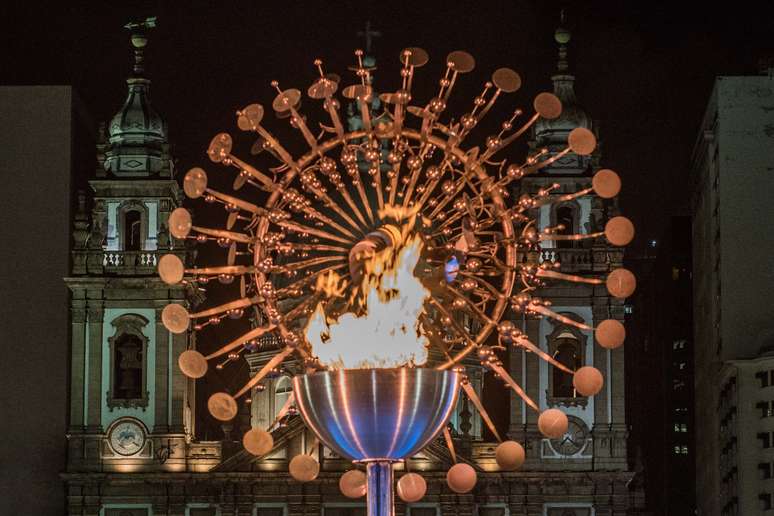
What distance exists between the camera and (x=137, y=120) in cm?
6869

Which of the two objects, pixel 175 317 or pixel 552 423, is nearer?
pixel 552 423

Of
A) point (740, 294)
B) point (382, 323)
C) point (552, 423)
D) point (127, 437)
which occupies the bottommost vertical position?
point (127, 437)

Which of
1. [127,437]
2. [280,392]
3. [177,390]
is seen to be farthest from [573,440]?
[127,437]

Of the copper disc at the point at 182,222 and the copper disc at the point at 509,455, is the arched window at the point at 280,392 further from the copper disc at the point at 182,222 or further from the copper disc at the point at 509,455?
the copper disc at the point at 509,455

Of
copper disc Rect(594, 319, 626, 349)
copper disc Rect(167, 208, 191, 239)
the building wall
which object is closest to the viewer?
copper disc Rect(594, 319, 626, 349)

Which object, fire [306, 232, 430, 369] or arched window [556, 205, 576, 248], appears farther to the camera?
arched window [556, 205, 576, 248]

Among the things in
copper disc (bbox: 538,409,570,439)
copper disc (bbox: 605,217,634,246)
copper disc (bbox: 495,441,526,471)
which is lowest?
copper disc (bbox: 495,441,526,471)

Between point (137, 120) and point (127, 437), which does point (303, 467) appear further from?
point (137, 120)

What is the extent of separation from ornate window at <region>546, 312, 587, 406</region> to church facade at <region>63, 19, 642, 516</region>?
Answer: 0.09 ft

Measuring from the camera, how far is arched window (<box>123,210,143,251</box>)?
68312 millimetres

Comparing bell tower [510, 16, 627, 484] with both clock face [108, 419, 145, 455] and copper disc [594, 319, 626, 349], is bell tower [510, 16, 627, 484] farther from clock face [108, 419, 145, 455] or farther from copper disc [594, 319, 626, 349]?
copper disc [594, 319, 626, 349]

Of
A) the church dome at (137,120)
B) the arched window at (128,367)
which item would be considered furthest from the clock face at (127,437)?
the church dome at (137,120)

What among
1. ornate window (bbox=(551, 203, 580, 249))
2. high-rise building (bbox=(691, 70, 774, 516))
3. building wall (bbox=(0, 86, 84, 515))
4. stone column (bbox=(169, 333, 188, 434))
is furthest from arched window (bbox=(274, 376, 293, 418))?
high-rise building (bbox=(691, 70, 774, 516))

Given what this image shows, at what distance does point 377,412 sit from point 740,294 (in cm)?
3777
